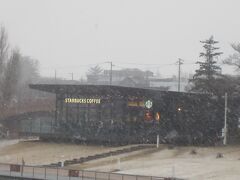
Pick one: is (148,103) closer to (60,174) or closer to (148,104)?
(148,104)

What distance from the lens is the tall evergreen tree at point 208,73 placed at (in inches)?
2376

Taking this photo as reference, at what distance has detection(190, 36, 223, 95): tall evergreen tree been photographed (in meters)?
60.3

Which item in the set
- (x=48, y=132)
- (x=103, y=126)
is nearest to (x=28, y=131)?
(x=48, y=132)

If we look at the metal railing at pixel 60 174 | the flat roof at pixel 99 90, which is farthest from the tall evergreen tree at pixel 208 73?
the metal railing at pixel 60 174

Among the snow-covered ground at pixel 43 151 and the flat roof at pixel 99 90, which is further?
the flat roof at pixel 99 90

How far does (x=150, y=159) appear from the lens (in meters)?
45.2

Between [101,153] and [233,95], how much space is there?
1668 centimetres

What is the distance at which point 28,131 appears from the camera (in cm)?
6125

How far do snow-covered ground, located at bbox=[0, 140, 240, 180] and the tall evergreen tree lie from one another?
31.7 feet

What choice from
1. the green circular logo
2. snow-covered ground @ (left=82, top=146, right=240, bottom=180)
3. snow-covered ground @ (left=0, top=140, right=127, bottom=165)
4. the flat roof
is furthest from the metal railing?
the green circular logo

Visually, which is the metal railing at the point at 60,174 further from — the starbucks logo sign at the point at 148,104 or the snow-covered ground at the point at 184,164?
the starbucks logo sign at the point at 148,104

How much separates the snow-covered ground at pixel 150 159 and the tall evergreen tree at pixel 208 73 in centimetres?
967

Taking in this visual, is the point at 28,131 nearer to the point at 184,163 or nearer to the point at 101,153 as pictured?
the point at 101,153

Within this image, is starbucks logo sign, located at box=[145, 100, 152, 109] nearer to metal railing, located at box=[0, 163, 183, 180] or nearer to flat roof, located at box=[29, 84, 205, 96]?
flat roof, located at box=[29, 84, 205, 96]
